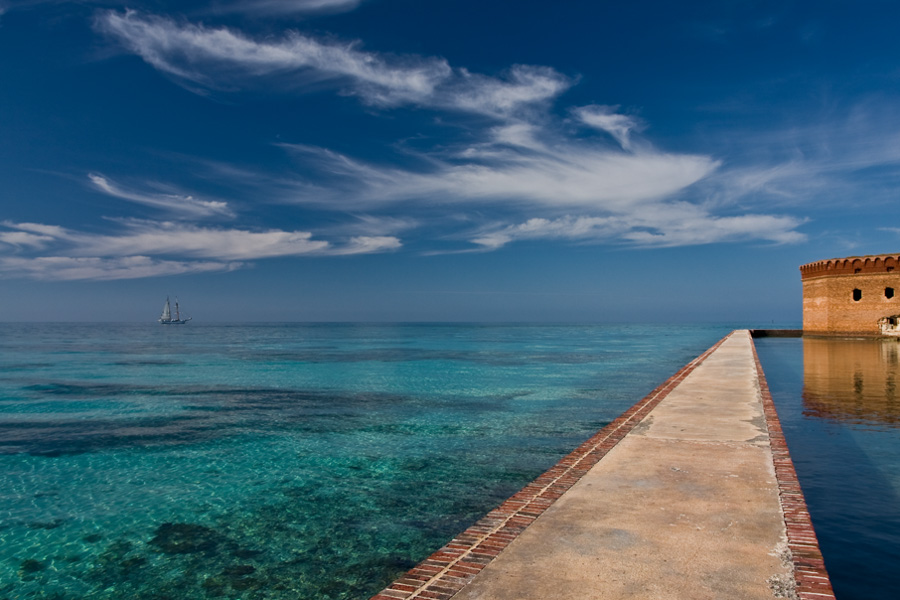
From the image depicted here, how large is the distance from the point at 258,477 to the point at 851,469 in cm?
970

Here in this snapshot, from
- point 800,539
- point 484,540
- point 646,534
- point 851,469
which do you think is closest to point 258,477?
point 484,540

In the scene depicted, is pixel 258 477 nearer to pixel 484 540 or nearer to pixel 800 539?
pixel 484 540

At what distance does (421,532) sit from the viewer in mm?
7035

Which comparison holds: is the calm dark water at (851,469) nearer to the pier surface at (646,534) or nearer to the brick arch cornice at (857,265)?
the pier surface at (646,534)

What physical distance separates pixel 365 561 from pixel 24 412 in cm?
1615

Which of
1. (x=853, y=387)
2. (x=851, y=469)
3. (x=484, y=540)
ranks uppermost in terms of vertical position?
(x=484, y=540)

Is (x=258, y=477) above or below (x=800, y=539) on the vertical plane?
below

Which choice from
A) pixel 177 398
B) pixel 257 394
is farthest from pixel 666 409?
pixel 177 398

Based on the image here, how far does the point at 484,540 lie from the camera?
4727 mm

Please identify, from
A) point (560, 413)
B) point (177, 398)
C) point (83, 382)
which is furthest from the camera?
point (83, 382)

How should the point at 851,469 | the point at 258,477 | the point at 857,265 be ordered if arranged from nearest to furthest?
1. the point at 851,469
2. the point at 258,477
3. the point at 857,265

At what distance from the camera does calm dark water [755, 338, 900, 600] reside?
544 cm

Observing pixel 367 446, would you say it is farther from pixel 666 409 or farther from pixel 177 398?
pixel 177 398

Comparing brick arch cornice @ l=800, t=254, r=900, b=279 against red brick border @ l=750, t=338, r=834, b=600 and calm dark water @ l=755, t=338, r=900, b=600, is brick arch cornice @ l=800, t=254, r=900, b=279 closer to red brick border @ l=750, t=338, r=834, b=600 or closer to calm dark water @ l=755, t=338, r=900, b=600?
calm dark water @ l=755, t=338, r=900, b=600
